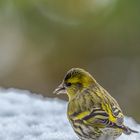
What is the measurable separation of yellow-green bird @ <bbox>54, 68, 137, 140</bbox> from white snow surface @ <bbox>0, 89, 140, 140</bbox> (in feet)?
0.52

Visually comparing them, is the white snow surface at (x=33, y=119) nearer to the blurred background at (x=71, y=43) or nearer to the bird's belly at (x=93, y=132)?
the bird's belly at (x=93, y=132)

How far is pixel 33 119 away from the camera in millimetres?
4074

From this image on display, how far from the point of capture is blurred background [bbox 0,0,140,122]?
283 inches

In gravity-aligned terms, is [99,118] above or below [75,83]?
below

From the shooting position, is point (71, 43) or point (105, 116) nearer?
point (105, 116)

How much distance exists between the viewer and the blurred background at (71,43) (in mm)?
7188

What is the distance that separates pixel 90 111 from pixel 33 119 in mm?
615

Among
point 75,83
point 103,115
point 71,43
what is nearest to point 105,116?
point 103,115

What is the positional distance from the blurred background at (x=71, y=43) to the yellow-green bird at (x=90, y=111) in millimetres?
3251

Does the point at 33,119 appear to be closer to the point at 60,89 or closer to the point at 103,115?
the point at 60,89

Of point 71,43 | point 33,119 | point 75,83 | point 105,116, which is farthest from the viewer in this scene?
point 71,43

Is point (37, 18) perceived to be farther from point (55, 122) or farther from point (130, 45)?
point (55, 122)

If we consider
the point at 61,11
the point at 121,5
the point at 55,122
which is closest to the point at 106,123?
the point at 55,122

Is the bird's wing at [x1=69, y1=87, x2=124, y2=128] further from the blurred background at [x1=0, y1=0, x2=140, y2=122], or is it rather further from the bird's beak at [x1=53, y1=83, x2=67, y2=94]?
the blurred background at [x1=0, y1=0, x2=140, y2=122]
